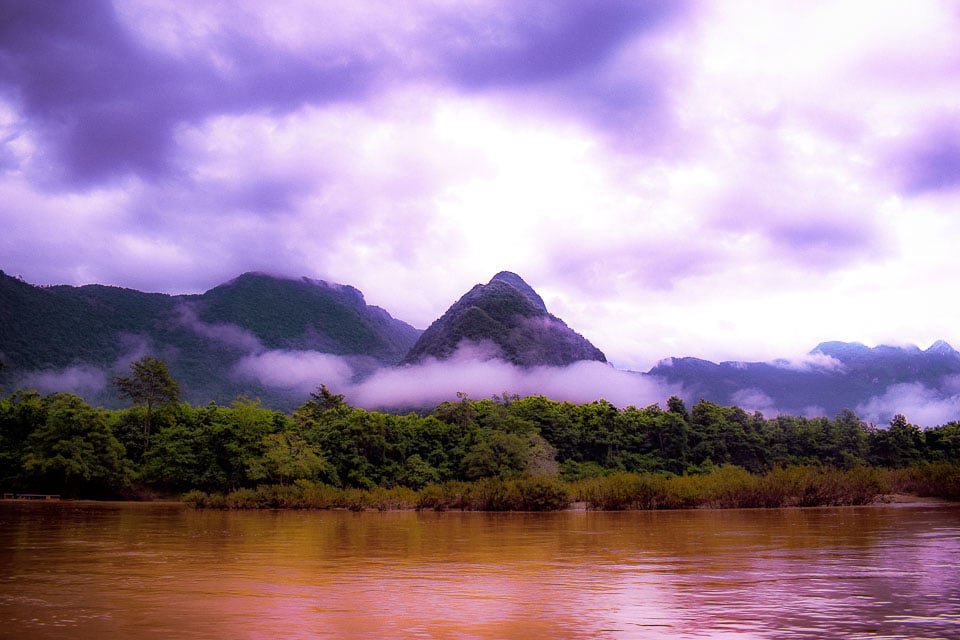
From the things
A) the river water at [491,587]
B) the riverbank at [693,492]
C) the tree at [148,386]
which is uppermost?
the tree at [148,386]

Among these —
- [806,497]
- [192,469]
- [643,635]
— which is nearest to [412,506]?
[806,497]

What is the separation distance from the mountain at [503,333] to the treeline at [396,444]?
53821 mm

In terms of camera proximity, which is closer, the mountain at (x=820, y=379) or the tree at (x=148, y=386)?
the tree at (x=148, y=386)

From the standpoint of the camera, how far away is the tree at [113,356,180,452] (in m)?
59.1

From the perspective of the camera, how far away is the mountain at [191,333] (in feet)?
342


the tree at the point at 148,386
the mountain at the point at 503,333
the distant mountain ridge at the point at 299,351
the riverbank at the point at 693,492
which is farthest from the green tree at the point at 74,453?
the mountain at the point at 503,333

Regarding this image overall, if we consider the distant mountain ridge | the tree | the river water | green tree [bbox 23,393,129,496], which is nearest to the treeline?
green tree [bbox 23,393,129,496]

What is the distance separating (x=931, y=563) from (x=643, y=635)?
663 cm

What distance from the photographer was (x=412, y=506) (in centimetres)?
3622

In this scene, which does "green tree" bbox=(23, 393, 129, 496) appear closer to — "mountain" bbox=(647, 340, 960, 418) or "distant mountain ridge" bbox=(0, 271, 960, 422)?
"distant mountain ridge" bbox=(0, 271, 960, 422)

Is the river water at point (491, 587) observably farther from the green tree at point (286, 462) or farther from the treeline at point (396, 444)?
the treeline at point (396, 444)

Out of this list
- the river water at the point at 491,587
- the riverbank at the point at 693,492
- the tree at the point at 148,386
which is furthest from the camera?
the tree at the point at 148,386

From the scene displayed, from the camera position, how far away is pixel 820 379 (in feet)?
465

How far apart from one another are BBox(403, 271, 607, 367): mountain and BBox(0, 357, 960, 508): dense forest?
52522 mm
